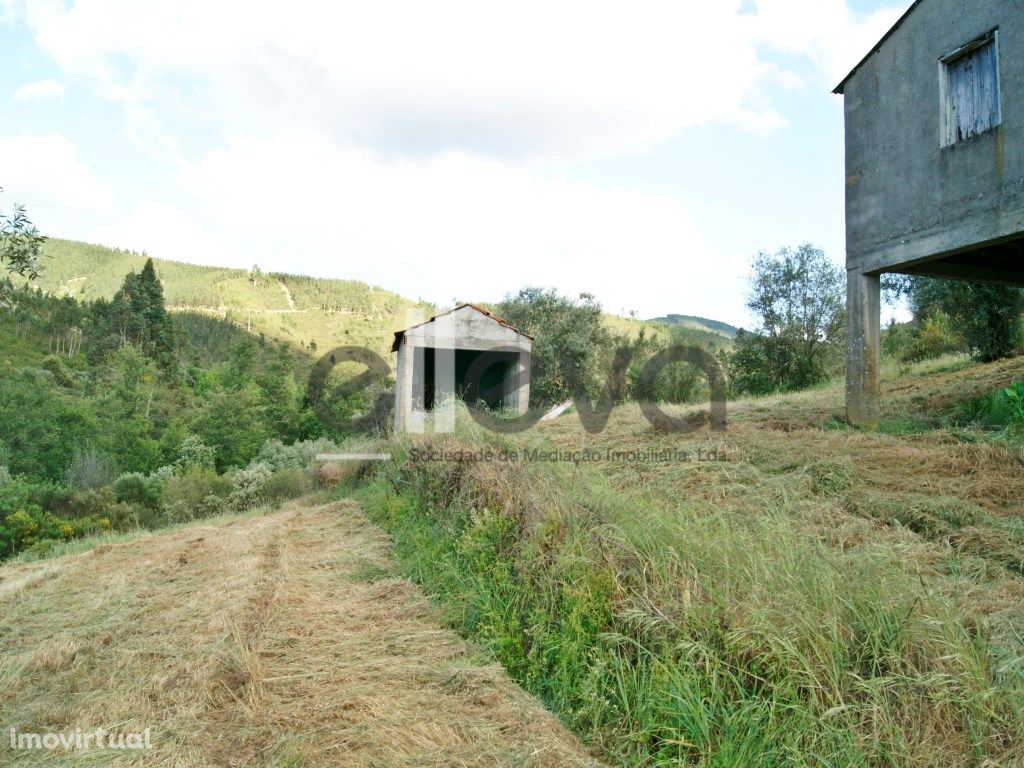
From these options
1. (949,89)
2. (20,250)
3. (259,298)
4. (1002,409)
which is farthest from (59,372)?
(1002,409)

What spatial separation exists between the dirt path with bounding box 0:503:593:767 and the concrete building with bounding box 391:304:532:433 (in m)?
8.30

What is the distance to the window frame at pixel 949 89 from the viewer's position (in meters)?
7.76

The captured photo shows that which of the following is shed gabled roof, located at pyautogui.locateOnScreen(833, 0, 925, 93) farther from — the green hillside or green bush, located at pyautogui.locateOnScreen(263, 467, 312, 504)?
the green hillside

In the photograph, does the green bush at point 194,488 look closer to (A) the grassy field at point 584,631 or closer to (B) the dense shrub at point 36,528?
(B) the dense shrub at point 36,528

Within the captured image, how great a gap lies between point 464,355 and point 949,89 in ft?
44.5

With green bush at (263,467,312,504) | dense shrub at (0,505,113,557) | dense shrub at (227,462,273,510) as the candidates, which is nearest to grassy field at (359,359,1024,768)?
green bush at (263,467,312,504)

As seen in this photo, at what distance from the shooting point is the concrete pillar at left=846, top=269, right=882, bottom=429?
9.17m

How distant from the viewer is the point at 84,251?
7494 cm

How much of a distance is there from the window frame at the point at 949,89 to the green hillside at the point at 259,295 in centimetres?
4743

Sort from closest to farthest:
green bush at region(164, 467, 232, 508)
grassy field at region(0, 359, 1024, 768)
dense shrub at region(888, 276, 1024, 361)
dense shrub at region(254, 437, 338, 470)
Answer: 1. grassy field at region(0, 359, 1024, 768)
2. dense shrub at region(888, 276, 1024, 361)
3. dense shrub at region(254, 437, 338, 470)
4. green bush at region(164, 467, 232, 508)

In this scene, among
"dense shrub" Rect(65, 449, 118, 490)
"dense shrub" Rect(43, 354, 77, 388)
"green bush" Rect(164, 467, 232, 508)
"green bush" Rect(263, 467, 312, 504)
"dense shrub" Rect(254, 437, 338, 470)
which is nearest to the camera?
"green bush" Rect(263, 467, 312, 504)

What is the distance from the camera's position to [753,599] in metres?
2.90

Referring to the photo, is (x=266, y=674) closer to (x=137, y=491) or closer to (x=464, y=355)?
(x=464, y=355)

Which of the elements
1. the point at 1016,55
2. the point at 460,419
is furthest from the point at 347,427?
the point at 1016,55
